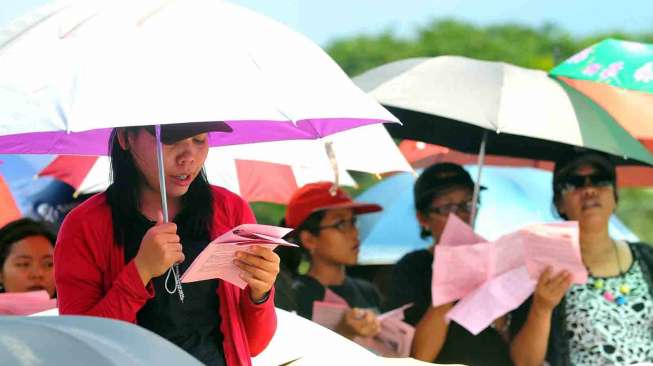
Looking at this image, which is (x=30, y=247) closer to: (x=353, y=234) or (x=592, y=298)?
(x=353, y=234)

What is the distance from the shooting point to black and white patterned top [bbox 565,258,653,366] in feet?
17.6

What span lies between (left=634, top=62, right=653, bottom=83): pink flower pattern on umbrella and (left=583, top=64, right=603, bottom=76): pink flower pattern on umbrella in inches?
7.4

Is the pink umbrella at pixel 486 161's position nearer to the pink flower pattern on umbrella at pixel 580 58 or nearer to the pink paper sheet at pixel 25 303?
the pink flower pattern on umbrella at pixel 580 58

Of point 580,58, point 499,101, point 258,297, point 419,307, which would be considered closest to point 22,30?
point 258,297

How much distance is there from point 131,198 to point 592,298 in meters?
2.66

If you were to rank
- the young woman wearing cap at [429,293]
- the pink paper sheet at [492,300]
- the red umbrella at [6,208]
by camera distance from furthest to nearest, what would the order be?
the red umbrella at [6,208] → the young woman wearing cap at [429,293] → the pink paper sheet at [492,300]

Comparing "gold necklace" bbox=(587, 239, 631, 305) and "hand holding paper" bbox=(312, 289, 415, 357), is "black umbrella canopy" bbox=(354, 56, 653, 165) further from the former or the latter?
"hand holding paper" bbox=(312, 289, 415, 357)

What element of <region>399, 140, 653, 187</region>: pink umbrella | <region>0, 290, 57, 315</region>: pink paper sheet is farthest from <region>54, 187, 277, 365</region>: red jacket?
<region>399, 140, 653, 187</region>: pink umbrella

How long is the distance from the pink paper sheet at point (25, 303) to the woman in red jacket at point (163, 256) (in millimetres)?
1546

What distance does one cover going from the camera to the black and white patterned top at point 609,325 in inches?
211

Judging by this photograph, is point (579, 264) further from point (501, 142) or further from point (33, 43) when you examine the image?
point (33, 43)

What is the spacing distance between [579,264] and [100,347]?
11.1 feet

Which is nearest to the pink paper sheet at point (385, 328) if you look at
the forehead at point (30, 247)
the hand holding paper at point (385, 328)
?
the hand holding paper at point (385, 328)

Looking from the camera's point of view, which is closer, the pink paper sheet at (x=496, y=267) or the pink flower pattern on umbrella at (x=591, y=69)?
the pink paper sheet at (x=496, y=267)
